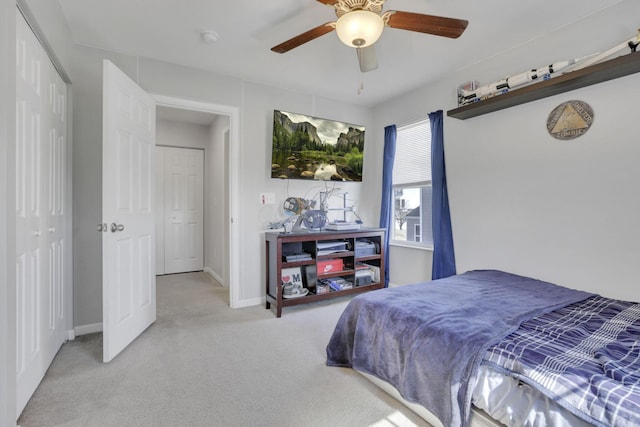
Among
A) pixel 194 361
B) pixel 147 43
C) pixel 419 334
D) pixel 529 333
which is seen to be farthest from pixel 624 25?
pixel 194 361

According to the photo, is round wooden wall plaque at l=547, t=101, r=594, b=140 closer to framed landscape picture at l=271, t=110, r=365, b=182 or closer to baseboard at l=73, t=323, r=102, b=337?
framed landscape picture at l=271, t=110, r=365, b=182

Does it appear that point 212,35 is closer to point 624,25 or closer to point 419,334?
point 419,334

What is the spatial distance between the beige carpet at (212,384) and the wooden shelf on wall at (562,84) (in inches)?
96.8

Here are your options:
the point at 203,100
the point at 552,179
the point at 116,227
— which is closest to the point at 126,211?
the point at 116,227

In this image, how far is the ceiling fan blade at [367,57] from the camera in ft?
6.82

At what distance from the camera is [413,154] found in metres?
3.78

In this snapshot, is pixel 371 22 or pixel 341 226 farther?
pixel 341 226

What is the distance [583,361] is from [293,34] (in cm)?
273

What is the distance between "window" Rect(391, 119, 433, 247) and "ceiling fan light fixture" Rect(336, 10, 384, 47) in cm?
212

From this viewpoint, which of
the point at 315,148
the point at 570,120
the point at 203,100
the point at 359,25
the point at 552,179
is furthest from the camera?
the point at 315,148

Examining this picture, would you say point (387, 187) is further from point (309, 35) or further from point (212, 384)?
point (212, 384)

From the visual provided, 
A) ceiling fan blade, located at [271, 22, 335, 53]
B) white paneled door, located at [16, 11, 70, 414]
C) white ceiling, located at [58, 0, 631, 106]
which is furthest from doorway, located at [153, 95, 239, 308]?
ceiling fan blade, located at [271, 22, 335, 53]

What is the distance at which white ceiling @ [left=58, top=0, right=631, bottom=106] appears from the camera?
2145mm

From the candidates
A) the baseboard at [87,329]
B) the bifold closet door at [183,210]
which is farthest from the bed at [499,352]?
the bifold closet door at [183,210]
